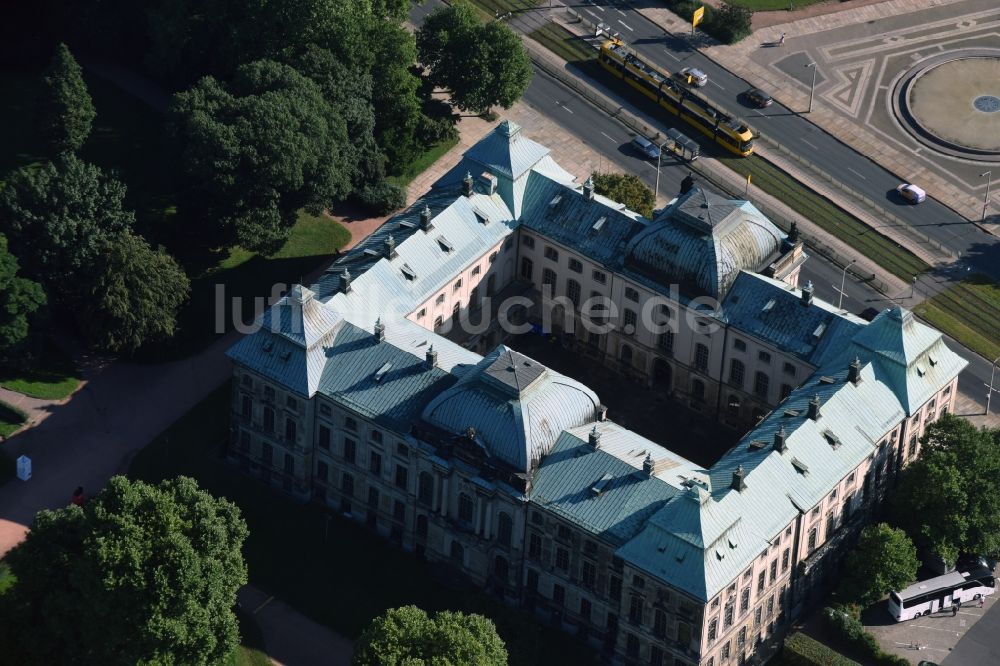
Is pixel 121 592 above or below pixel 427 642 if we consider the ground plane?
above

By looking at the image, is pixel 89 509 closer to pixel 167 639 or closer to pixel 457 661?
pixel 167 639

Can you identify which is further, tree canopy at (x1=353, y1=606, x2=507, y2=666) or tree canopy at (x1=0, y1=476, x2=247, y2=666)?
tree canopy at (x1=0, y1=476, x2=247, y2=666)

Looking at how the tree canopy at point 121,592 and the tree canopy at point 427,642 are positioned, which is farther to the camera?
the tree canopy at point 121,592

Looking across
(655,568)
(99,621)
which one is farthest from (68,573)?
(655,568)
